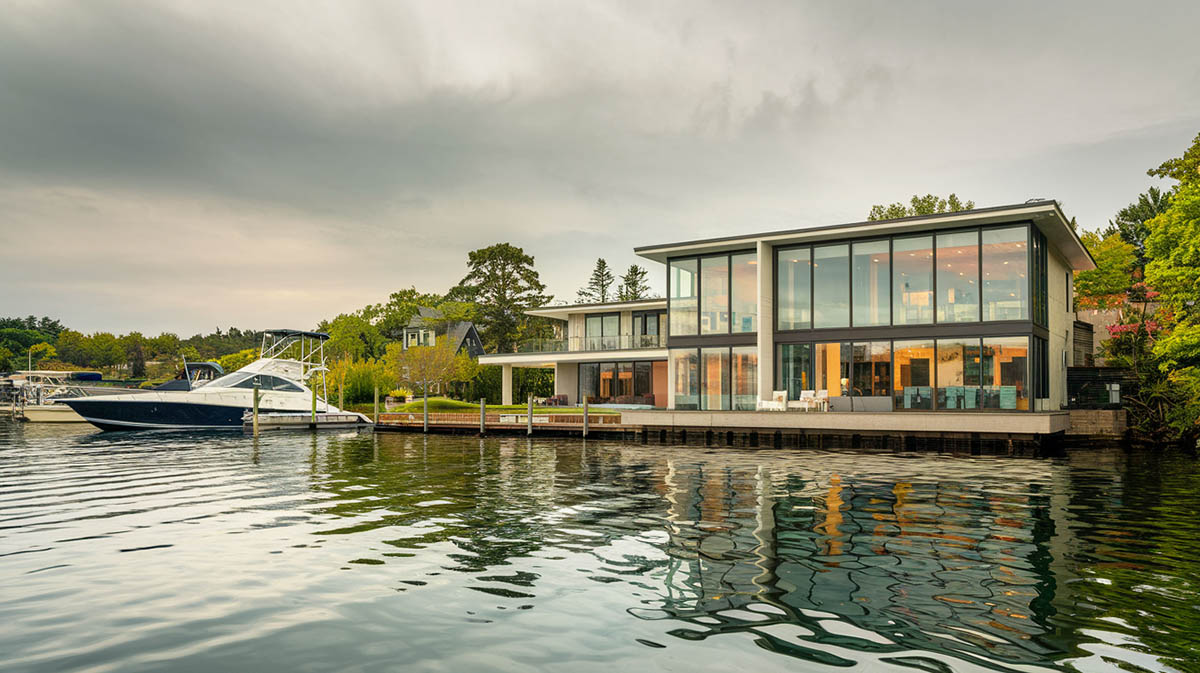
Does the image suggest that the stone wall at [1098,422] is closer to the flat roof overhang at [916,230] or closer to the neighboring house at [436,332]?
the flat roof overhang at [916,230]

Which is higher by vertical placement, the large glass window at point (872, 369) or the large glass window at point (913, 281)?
the large glass window at point (913, 281)

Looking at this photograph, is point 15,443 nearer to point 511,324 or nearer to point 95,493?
point 95,493

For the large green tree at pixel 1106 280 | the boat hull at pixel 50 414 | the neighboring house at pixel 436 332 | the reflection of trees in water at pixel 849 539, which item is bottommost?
the boat hull at pixel 50 414

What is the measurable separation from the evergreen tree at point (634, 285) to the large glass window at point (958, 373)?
65711 millimetres

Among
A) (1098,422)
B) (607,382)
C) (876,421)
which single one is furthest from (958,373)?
(607,382)

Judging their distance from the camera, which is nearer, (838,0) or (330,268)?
(838,0)

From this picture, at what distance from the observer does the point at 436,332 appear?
67125 mm

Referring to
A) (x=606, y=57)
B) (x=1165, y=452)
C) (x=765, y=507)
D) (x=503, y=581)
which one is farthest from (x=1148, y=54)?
(x=503, y=581)

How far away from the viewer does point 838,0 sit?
84.7ft

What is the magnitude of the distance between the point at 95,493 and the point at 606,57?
24638mm

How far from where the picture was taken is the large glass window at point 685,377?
3059 centimetres

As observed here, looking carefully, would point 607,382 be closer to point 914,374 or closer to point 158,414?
point 914,374

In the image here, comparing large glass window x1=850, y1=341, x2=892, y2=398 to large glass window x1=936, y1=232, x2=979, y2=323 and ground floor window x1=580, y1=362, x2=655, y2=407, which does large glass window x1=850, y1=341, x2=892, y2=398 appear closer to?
large glass window x1=936, y1=232, x2=979, y2=323

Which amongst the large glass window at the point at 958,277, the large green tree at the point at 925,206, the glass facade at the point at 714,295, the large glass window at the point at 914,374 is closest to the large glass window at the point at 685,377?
the glass facade at the point at 714,295
